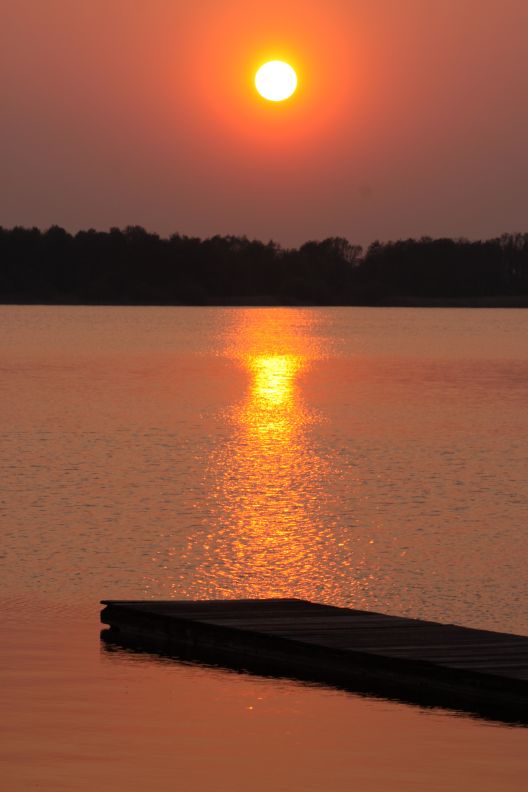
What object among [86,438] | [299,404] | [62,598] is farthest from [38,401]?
[62,598]

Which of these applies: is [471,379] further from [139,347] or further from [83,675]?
[83,675]

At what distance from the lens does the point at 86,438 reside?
40.7 m

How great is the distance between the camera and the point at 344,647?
47.7ft

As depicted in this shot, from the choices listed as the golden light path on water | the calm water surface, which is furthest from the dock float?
the golden light path on water

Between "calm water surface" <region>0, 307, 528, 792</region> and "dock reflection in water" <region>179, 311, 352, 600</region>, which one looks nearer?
"calm water surface" <region>0, 307, 528, 792</region>

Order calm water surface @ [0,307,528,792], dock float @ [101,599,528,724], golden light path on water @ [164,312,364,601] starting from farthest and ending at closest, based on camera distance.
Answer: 1. golden light path on water @ [164,312,364,601]
2. dock float @ [101,599,528,724]
3. calm water surface @ [0,307,528,792]

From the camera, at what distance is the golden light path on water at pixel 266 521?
2011 cm

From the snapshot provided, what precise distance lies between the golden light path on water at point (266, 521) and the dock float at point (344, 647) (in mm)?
2829

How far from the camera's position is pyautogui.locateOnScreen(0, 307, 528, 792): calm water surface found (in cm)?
1217

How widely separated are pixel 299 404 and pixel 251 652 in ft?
135

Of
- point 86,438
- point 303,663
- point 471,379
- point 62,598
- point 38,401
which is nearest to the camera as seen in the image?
point 303,663

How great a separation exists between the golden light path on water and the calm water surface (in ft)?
0.21

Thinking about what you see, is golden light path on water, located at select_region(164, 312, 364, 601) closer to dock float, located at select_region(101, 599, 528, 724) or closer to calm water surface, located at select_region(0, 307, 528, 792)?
calm water surface, located at select_region(0, 307, 528, 792)

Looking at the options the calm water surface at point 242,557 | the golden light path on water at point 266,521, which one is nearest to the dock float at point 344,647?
the calm water surface at point 242,557
